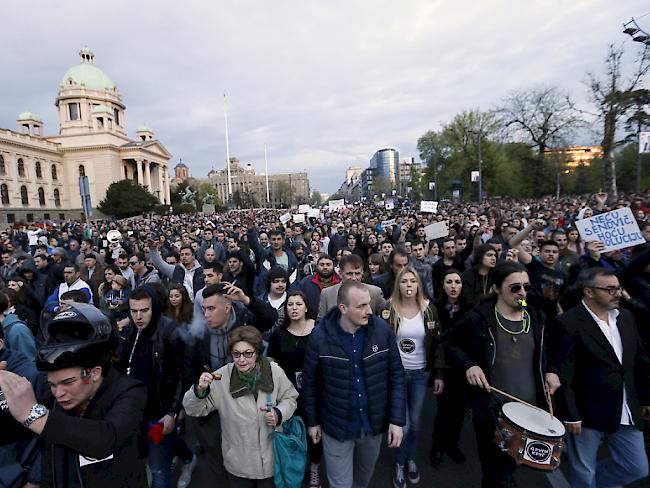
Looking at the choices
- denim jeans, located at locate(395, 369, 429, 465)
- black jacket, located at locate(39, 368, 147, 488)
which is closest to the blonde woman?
denim jeans, located at locate(395, 369, 429, 465)

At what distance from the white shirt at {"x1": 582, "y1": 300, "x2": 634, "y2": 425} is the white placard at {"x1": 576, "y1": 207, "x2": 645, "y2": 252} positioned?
261 cm

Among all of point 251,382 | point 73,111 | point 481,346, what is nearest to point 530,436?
point 481,346

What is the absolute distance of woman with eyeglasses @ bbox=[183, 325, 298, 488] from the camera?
8.52ft

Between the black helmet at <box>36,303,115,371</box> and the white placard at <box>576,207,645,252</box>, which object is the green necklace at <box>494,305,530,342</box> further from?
the white placard at <box>576,207,645,252</box>

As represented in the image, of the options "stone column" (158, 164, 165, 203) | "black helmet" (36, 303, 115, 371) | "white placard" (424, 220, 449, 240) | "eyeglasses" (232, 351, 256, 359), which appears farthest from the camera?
"stone column" (158, 164, 165, 203)

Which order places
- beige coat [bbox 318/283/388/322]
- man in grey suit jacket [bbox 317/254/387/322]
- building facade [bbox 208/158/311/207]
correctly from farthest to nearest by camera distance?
building facade [bbox 208/158/311/207] < man in grey suit jacket [bbox 317/254/387/322] < beige coat [bbox 318/283/388/322]

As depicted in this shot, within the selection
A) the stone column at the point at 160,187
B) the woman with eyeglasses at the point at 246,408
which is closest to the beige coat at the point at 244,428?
the woman with eyeglasses at the point at 246,408

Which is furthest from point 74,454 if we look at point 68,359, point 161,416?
point 161,416

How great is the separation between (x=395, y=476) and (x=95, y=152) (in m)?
80.3

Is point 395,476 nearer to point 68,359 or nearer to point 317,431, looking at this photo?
point 317,431

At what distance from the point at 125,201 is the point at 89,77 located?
38933mm

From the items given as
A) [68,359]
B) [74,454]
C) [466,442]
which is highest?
[68,359]

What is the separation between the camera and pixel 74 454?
5.22 ft

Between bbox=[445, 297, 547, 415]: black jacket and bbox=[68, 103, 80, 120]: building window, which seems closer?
bbox=[445, 297, 547, 415]: black jacket
